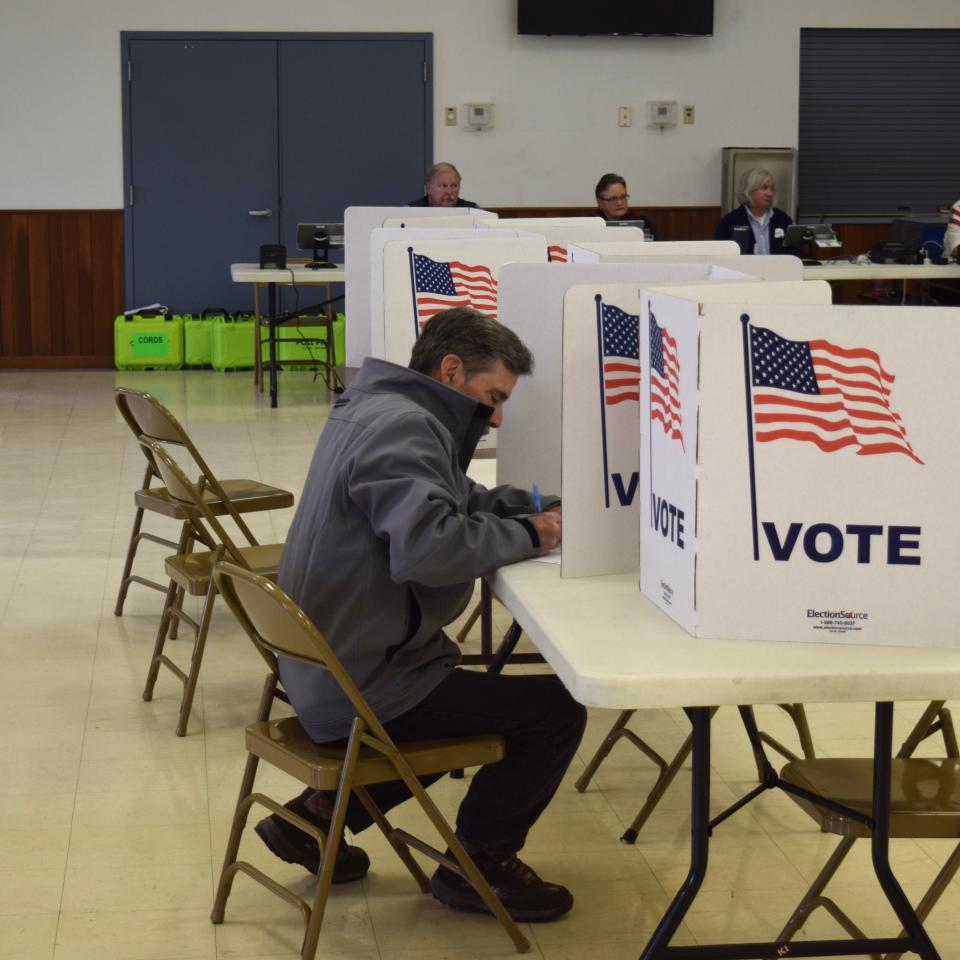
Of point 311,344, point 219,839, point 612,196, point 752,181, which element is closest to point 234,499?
point 219,839

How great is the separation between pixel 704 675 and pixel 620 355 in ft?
2.22

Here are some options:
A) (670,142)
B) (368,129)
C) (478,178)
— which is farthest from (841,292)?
(368,129)

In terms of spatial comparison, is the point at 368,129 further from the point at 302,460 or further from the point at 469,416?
the point at 469,416

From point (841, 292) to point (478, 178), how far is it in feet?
9.05

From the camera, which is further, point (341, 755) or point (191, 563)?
point (191, 563)

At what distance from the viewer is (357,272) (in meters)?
5.49

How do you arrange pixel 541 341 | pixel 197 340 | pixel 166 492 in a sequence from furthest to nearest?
pixel 197 340
pixel 166 492
pixel 541 341

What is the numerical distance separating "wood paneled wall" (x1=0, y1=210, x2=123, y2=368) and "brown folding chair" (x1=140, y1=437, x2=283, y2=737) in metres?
6.86

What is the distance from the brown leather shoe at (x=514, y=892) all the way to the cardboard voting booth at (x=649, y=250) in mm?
1363

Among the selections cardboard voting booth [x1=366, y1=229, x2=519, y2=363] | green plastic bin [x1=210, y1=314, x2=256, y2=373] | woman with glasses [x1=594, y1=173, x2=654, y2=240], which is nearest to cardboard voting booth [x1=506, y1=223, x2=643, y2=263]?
cardboard voting booth [x1=366, y1=229, x2=519, y2=363]

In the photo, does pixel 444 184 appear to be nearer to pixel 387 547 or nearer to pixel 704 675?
pixel 387 547

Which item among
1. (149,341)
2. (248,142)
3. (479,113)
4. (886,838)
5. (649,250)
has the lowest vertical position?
(886,838)

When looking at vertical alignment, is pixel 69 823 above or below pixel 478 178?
below

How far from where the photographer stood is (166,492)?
4.46 m
